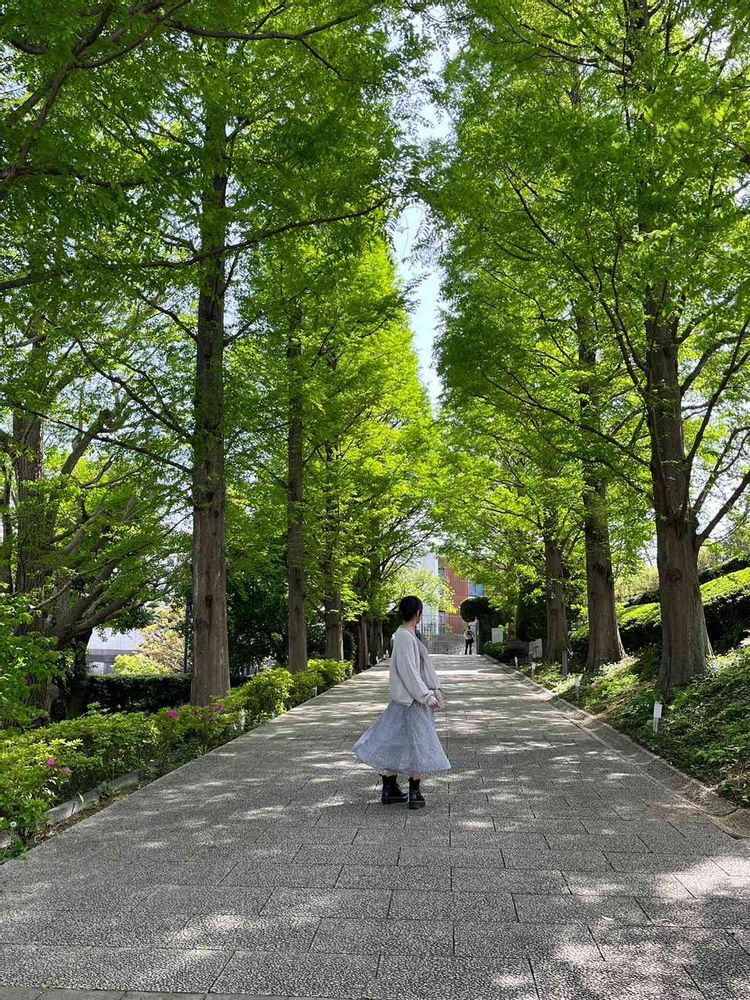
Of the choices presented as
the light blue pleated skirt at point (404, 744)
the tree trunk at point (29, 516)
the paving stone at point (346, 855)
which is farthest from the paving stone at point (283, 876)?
the tree trunk at point (29, 516)

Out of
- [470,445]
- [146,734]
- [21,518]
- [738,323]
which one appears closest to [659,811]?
[146,734]

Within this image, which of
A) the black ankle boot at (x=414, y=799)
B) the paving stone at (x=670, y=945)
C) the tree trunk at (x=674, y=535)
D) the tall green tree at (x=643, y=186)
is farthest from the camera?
the tree trunk at (x=674, y=535)

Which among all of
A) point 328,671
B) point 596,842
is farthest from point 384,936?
point 328,671

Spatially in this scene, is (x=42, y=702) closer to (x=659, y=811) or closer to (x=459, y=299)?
(x=459, y=299)

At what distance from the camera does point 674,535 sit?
11.0 m

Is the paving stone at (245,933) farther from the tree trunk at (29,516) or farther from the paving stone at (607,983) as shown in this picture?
the tree trunk at (29,516)

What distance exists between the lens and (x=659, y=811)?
6105 millimetres

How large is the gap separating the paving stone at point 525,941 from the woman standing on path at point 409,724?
229 centimetres

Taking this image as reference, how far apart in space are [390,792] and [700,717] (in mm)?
4402

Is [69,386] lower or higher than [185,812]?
higher

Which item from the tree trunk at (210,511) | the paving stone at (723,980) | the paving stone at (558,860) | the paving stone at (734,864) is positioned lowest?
the paving stone at (734,864)

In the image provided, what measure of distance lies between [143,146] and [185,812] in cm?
558

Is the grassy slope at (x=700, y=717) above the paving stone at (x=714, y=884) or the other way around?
above

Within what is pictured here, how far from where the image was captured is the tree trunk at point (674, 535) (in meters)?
10.8
